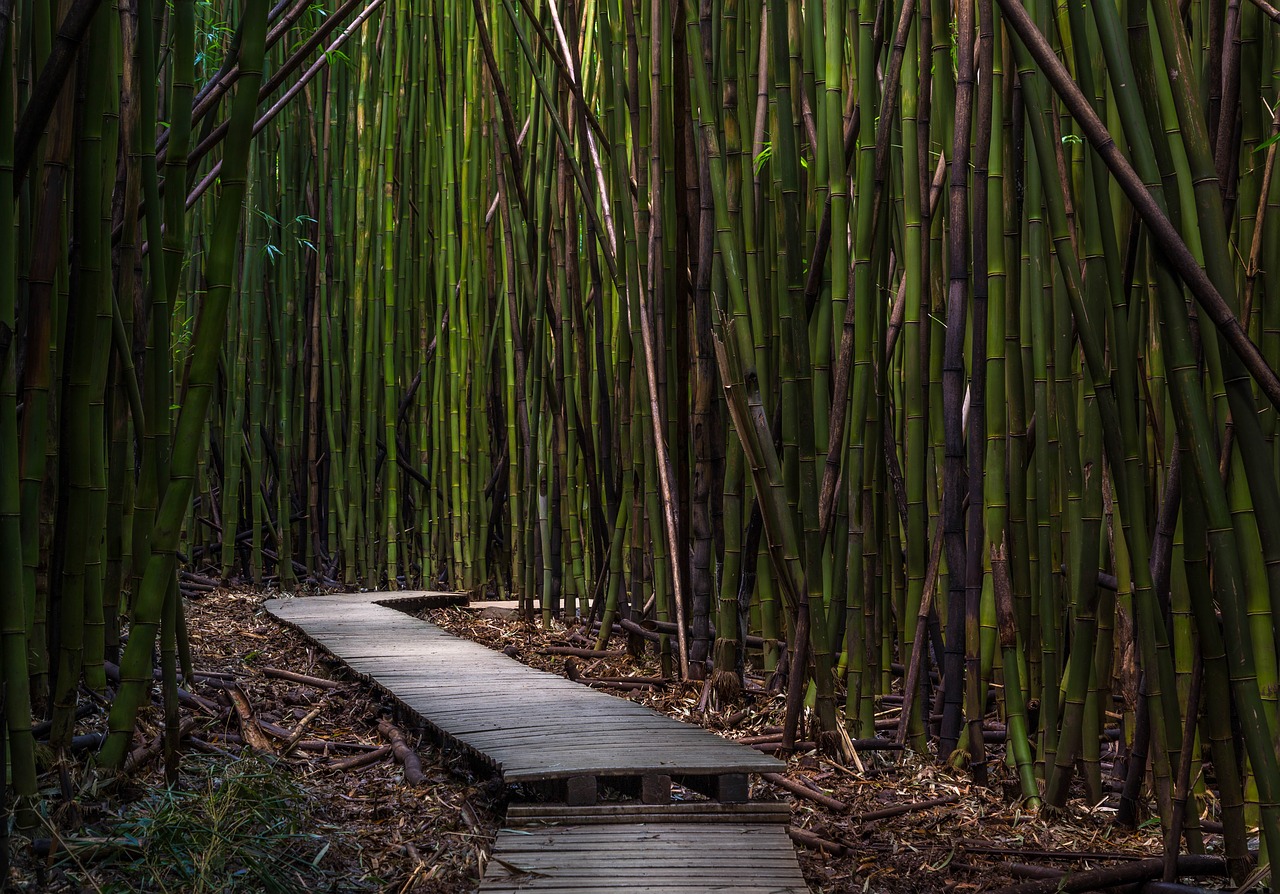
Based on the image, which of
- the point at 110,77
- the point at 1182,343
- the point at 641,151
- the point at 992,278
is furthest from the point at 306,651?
the point at 1182,343

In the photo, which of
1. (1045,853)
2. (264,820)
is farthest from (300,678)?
(1045,853)

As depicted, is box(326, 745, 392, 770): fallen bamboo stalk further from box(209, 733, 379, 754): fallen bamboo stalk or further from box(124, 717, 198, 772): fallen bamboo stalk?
box(124, 717, 198, 772): fallen bamboo stalk

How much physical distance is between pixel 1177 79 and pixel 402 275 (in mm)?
2619

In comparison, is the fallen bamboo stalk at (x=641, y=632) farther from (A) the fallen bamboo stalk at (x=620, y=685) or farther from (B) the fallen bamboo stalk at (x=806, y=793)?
(B) the fallen bamboo stalk at (x=806, y=793)

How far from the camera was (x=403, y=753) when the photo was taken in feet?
4.96

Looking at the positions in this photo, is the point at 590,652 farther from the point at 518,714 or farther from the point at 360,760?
the point at 360,760

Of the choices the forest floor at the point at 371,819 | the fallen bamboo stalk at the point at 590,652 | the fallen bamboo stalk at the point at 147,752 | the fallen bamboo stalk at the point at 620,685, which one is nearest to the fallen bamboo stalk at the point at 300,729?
the forest floor at the point at 371,819

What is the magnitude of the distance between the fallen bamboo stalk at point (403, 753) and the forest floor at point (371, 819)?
11 mm

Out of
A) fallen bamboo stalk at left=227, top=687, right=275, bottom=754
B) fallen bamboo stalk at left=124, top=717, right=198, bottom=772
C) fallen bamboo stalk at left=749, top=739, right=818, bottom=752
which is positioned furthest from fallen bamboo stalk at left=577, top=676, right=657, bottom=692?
fallen bamboo stalk at left=124, top=717, right=198, bottom=772

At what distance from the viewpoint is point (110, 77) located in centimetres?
114

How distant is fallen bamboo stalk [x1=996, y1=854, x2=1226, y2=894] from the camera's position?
3.51ft

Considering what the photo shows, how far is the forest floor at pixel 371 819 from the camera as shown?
3.28 feet

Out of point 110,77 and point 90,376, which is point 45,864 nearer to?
point 90,376

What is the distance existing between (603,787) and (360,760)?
13.2 inches
